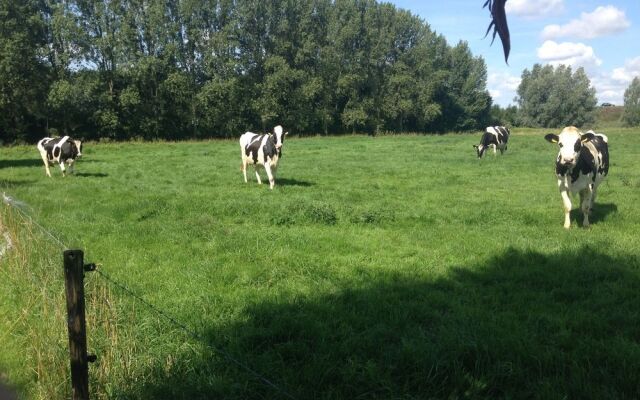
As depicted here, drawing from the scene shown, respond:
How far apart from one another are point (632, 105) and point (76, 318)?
3848 inches

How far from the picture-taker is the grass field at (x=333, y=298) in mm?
4070

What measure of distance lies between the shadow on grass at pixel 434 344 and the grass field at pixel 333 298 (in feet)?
0.06

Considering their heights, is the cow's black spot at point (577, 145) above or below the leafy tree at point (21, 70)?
below

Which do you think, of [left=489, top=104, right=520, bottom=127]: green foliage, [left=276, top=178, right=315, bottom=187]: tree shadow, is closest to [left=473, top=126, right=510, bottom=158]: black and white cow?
[left=276, top=178, right=315, bottom=187]: tree shadow

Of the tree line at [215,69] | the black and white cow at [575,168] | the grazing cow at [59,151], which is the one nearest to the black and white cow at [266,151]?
the grazing cow at [59,151]

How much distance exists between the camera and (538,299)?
225 inches

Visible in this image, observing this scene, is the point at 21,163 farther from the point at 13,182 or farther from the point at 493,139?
the point at 493,139

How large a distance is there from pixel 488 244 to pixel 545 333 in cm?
337

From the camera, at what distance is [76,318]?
328 centimetres

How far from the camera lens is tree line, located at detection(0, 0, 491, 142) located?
40375mm

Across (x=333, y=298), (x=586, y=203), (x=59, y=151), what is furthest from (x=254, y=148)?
(x=333, y=298)

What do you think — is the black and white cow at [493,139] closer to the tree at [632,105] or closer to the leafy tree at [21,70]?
the leafy tree at [21,70]

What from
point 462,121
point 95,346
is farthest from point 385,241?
point 462,121

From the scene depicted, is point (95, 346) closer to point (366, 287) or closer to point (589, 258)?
point (366, 287)
